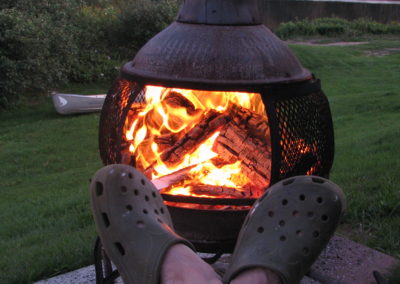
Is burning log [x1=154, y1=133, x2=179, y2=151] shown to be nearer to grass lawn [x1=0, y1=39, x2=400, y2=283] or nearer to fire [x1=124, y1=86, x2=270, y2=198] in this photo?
fire [x1=124, y1=86, x2=270, y2=198]

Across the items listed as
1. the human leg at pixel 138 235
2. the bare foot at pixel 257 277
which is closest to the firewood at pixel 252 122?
the human leg at pixel 138 235

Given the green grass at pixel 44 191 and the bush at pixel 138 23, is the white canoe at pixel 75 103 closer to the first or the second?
the green grass at pixel 44 191

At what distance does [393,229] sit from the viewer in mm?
3074

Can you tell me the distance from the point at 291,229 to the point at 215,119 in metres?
0.62

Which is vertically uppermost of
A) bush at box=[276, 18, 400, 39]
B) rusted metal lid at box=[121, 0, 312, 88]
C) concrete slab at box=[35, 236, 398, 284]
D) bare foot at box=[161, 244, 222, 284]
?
rusted metal lid at box=[121, 0, 312, 88]

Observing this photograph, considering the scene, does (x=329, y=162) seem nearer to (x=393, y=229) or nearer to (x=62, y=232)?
(x=393, y=229)

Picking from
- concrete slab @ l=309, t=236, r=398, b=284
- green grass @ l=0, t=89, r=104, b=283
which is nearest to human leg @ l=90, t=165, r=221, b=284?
concrete slab @ l=309, t=236, r=398, b=284

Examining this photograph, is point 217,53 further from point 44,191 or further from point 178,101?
point 44,191

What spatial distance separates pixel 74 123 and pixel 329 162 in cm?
577

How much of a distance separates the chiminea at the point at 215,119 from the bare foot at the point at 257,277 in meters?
0.37

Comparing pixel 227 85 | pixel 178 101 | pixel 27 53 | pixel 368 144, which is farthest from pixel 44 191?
pixel 27 53

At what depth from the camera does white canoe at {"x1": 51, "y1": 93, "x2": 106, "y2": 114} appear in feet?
26.7

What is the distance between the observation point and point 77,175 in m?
5.46

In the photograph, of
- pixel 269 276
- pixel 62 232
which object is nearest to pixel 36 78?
pixel 62 232
